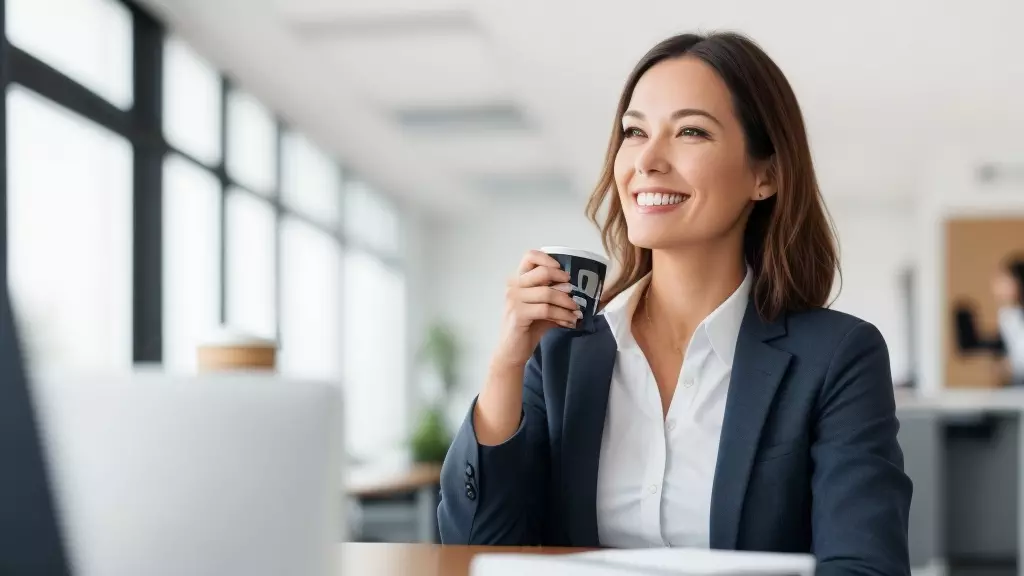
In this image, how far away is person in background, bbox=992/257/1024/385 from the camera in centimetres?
833

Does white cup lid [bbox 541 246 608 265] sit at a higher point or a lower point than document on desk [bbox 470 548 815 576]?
higher

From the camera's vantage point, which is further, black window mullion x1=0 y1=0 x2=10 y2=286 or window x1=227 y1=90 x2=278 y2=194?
window x1=227 y1=90 x2=278 y2=194

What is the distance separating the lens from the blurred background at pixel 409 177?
13.1ft

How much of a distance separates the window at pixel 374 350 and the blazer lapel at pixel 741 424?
7572mm

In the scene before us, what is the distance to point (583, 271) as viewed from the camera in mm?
1153

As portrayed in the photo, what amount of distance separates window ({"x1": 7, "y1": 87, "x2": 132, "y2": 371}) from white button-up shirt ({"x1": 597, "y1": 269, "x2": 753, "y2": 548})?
2.73m

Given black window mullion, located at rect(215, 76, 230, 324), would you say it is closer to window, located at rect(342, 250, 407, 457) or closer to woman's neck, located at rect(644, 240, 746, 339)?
window, located at rect(342, 250, 407, 457)

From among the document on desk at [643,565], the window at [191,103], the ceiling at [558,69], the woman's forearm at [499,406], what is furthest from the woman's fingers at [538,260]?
the window at [191,103]

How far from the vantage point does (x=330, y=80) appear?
6.51 metres

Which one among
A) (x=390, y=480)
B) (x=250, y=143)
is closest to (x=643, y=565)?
(x=390, y=480)

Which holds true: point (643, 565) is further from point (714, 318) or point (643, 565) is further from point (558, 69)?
point (558, 69)

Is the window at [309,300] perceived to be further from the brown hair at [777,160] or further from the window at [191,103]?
the brown hair at [777,160]

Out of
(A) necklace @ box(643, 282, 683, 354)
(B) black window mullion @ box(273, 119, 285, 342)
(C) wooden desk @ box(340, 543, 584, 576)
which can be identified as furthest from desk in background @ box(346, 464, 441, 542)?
(C) wooden desk @ box(340, 543, 584, 576)

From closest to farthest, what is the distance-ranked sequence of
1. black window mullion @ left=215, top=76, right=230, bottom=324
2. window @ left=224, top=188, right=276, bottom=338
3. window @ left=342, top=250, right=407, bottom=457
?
black window mullion @ left=215, top=76, right=230, bottom=324 < window @ left=224, top=188, right=276, bottom=338 < window @ left=342, top=250, right=407, bottom=457
